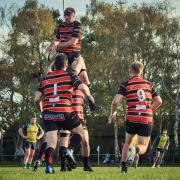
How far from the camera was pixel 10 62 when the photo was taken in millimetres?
57250

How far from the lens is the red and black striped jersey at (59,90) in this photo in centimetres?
1115

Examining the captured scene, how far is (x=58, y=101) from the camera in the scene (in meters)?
11.2

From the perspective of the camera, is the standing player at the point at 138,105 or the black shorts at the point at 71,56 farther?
the black shorts at the point at 71,56

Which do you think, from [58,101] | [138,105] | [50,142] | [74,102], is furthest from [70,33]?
[50,142]

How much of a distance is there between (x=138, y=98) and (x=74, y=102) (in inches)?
70.4

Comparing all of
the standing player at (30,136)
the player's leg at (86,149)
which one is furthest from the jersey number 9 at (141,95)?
the standing player at (30,136)

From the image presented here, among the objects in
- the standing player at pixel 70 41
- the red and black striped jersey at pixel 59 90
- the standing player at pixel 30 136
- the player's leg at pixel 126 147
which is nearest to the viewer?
the red and black striped jersey at pixel 59 90

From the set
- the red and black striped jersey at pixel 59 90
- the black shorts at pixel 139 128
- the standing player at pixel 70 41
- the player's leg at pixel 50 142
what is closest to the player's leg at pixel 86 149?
the black shorts at pixel 139 128

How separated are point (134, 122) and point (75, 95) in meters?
1.83

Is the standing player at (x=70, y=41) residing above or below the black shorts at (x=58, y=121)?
above

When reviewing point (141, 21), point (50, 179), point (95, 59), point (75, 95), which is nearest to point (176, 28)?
point (141, 21)

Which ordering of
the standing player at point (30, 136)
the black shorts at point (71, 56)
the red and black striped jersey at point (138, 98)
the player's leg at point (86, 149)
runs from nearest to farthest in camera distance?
1. the player's leg at point (86, 149)
2. the red and black striped jersey at point (138, 98)
3. the black shorts at point (71, 56)
4. the standing player at point (30, 136)

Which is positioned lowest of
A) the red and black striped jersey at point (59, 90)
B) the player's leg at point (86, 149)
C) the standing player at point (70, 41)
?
the player's leg at point (86, 149)

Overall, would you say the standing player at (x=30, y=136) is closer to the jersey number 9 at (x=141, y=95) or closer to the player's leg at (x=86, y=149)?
the player's leg at (x=86, y=149)
